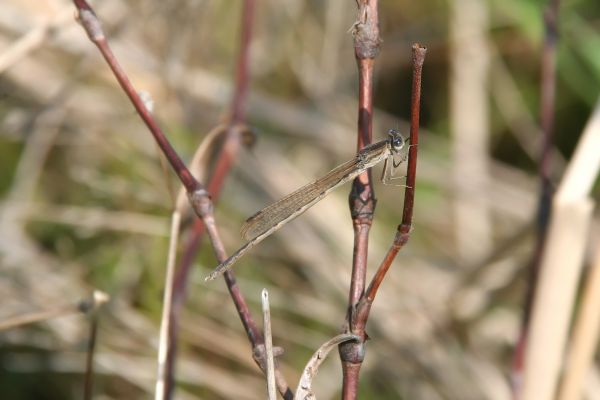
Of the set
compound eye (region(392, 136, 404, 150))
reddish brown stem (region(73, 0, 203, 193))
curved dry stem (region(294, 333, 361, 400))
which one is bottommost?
curved dry stem (region(294, 333, 361, 400))

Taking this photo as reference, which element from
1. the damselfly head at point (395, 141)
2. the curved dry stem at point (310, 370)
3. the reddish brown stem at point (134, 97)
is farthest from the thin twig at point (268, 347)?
the damselfly head at point (395, 141)

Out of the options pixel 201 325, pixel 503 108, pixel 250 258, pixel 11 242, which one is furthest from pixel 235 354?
pixel 503 108

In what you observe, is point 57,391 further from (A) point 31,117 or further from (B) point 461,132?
(B) point 461,132

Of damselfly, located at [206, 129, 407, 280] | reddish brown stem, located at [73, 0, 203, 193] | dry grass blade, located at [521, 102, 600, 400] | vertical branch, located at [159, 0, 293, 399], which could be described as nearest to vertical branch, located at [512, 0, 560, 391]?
dry grass blade, located at [521, 102, 600, 400]

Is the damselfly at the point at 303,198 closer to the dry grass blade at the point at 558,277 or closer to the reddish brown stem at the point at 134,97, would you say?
the reddish brown stem at the point at 134,97

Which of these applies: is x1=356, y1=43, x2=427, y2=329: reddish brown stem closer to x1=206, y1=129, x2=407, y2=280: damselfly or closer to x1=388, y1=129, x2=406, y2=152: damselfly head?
x1=206, y1=129, x2=407, y2=280: damselfly
